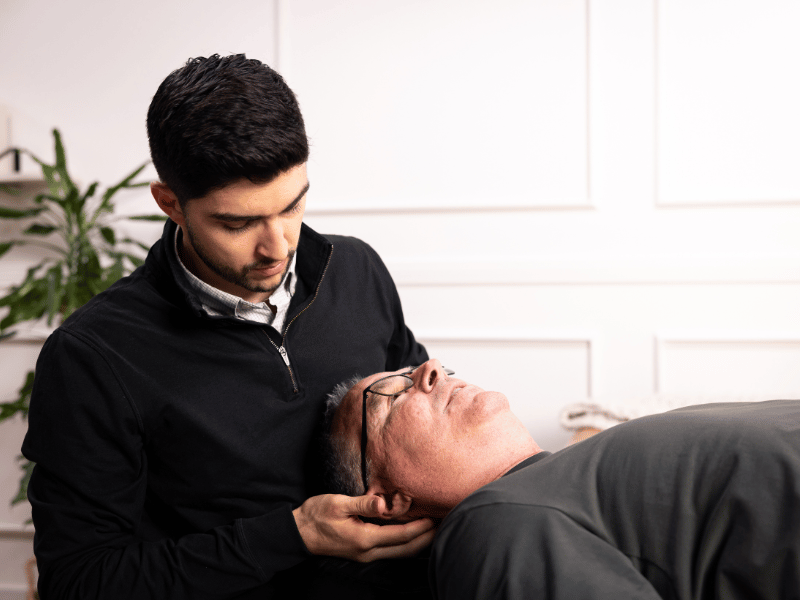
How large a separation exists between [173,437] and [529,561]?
707 mm

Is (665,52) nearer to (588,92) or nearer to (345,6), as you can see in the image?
(588,92)

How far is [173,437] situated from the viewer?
1136 mm

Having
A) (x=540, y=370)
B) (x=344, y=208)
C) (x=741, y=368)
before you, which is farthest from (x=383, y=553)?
(x=741, y=368)

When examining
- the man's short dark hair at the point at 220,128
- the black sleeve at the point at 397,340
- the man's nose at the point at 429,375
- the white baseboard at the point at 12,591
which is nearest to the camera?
the man's short dark hair at the point at 220,128

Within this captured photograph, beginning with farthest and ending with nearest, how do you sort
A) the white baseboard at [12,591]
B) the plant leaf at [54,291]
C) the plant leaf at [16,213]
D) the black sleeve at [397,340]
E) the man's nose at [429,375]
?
the white baseboard at [12,591]
the plant leaf at [16,213]
the plant leaf at [54,291]
the black sleeve at [397,340]
the man's nose at [429,375]

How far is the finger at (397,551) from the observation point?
1.05 metres

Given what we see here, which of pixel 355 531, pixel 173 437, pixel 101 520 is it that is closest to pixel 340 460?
pixel 355 531

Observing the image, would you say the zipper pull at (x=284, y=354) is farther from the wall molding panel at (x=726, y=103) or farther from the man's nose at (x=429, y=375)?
the wall molding panel at (x=726, y=103)

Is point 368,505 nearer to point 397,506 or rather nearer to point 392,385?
point 397,506

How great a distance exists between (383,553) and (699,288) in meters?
1.72

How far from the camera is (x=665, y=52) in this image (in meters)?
2.23

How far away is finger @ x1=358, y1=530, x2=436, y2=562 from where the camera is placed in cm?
105

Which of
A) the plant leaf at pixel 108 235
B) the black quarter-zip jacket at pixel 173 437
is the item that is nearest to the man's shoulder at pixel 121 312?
the black quarter-zip jacket at pixel 173 437

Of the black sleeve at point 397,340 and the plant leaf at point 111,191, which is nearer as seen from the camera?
the black sleeve at point 397,340
